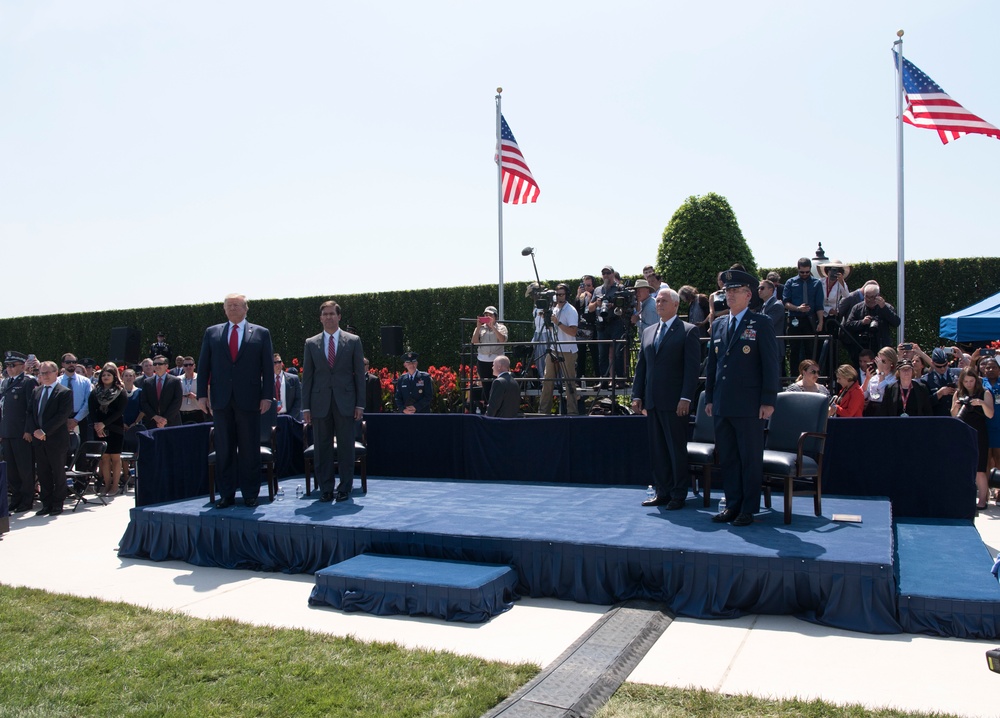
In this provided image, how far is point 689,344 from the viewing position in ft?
21.8

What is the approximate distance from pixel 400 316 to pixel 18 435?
10802 millimetres

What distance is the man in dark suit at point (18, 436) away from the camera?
9.64m

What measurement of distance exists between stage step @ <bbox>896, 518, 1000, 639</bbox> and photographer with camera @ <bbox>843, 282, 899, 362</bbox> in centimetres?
452

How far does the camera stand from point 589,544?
18.1ft

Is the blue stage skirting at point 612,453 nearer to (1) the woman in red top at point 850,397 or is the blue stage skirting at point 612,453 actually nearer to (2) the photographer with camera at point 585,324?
(1) the woman in red top at point 850,397

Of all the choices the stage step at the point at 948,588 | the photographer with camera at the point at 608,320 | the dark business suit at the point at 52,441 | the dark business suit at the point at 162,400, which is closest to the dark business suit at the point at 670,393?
the stage step at the point at 948,588

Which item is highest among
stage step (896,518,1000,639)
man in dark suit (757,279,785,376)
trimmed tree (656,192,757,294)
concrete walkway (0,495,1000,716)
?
trimmed tree (656,192,757,294)

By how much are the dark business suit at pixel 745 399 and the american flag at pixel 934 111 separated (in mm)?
8719

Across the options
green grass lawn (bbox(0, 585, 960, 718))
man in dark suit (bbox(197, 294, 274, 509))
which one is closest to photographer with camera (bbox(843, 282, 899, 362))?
man in dark suit (bbox(197, 294, 274, 509))

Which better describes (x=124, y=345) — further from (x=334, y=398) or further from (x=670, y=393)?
(x=670, y=393)

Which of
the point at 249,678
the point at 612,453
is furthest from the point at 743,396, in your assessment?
the point at 249,678

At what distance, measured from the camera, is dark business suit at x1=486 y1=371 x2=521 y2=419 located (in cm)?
905

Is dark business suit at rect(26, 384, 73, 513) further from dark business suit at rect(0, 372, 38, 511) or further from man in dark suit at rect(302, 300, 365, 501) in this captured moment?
man in dark suit at rect(302, 300, 365, 501)

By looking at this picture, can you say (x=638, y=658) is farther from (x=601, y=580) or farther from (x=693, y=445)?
(x=693, y=445)
